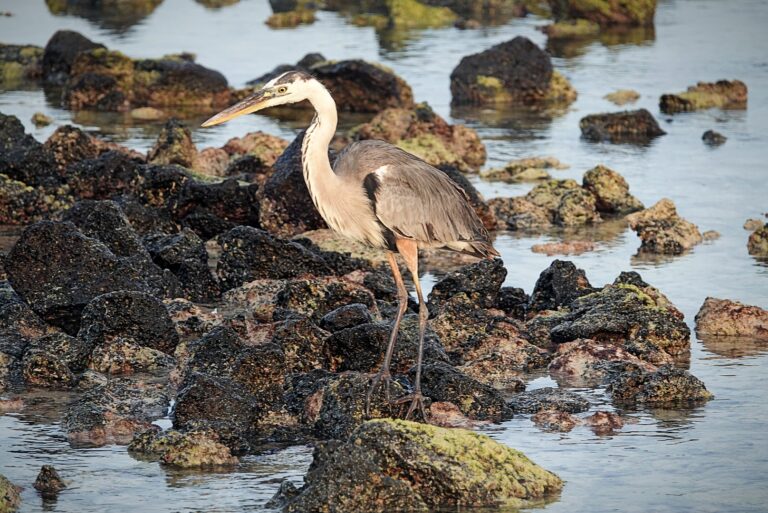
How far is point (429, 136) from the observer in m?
16.6

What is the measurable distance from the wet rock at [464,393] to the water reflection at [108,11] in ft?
91.8

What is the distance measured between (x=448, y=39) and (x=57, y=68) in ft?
34.8

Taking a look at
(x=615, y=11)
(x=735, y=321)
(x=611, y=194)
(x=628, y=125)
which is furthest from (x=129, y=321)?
(x=615, y=11)

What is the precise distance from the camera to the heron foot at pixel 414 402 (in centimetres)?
790

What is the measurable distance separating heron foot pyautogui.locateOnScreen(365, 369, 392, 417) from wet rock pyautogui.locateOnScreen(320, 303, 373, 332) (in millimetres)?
1302

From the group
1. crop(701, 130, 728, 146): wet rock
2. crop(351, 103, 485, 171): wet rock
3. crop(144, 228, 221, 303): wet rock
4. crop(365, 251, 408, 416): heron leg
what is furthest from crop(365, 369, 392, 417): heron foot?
crop(701, 130, 728, 146): wet rock

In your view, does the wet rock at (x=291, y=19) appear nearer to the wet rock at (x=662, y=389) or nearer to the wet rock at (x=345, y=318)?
the wet rock at (x=345, y=318)

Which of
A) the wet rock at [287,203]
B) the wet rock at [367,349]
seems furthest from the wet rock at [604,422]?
the wet rock at [287,203]

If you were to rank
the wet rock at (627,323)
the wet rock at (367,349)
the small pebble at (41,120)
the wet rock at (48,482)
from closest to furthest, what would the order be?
the wet rock at (48,482), the wet rock at (367,349), the wet rock at (627,323), the small pebble at (41,120)

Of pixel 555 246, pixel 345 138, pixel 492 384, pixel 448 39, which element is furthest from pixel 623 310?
pixel 448 39

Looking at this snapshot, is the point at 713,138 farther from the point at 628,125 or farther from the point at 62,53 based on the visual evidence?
the point at 62,53

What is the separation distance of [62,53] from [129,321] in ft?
53.3

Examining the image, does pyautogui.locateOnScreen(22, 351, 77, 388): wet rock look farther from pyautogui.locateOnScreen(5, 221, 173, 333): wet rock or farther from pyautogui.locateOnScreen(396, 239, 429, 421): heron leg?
pyautogui.locateOnScreen(396, 239, 429, 421): heron leg

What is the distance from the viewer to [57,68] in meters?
24.5
